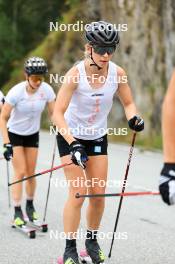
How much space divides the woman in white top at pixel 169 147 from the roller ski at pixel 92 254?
262cm

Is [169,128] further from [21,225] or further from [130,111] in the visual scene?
[21,225]

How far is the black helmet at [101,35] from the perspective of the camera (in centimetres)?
555

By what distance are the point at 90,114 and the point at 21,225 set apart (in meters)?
2.16

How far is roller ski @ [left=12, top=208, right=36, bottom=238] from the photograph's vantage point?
7121mm

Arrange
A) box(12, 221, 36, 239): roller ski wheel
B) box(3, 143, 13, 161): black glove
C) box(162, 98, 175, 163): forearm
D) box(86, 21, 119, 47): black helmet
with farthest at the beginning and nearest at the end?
1. box(3, 143, 13, 161): black glove
2. box(12, 221, 36, 239): roller ski wheel
3. box(86, 21, 119, 47): black helmet
4. box(162, 98, 175, 163): forearm

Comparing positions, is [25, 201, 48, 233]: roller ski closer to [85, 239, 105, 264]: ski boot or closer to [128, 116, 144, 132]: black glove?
[85, 239, 105, 264]: ski boot

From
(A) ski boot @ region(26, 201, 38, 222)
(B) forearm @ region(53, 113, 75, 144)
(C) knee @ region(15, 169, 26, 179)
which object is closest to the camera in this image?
(B) forearm @ region(53, 113, 75, 144)

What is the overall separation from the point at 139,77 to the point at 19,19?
26.8m

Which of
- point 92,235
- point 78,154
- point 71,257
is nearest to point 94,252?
point 92,235

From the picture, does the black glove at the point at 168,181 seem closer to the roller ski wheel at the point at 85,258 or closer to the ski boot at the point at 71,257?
the ski boot at the point at 71,257

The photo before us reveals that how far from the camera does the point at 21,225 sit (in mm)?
7453

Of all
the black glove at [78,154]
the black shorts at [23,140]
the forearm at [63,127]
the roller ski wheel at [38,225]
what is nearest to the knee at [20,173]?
the black shorts at [23,140]

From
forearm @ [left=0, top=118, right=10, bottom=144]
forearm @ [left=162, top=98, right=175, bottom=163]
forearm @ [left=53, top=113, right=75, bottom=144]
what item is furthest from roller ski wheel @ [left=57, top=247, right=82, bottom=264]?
forearm @ [left=162, top=98, right=175, bottom=163]

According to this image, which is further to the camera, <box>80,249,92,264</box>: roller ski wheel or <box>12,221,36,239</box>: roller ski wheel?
<box>12,221,36,239</box>: roller ski wheel
